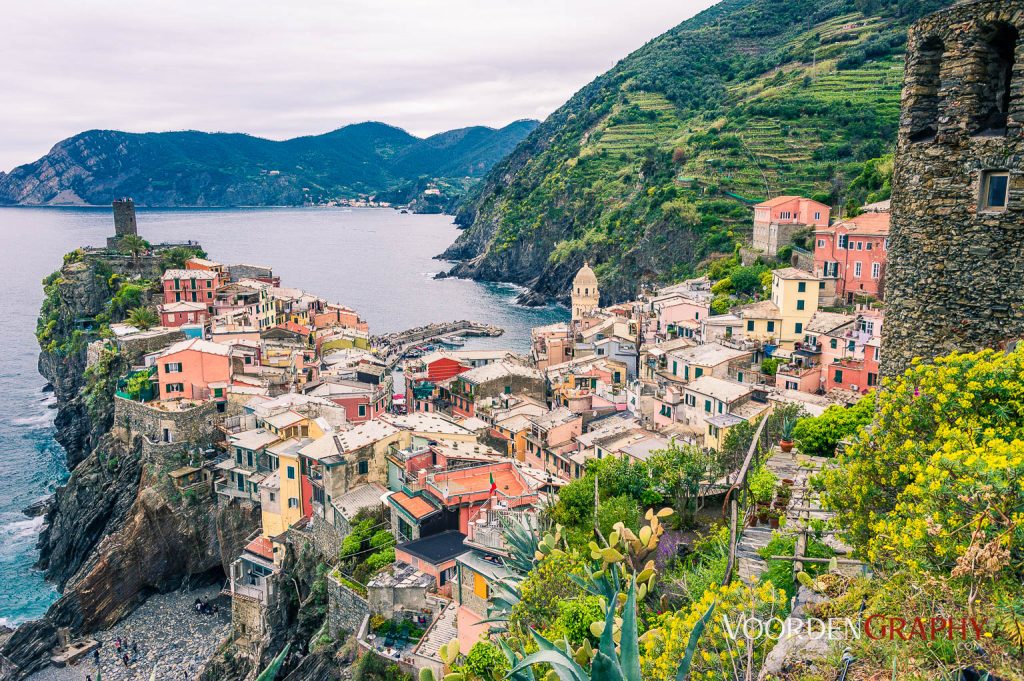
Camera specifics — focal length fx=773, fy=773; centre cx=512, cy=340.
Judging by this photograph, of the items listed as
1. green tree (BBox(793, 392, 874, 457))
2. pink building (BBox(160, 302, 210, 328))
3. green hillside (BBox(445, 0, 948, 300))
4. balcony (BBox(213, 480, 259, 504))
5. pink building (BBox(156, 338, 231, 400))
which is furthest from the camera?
green hillside (BBox(445, 0, 948, 300))

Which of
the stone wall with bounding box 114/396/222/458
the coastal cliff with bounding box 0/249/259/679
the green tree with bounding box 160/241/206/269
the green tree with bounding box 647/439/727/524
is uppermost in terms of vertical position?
the green tree with bounding box 160/241/206/269

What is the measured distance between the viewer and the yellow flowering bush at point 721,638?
6391 millimetres

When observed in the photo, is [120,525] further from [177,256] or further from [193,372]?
[177,256]

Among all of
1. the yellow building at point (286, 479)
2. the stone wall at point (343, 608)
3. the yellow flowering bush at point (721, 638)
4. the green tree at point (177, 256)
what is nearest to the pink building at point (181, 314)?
the green tree at point (177, 256)

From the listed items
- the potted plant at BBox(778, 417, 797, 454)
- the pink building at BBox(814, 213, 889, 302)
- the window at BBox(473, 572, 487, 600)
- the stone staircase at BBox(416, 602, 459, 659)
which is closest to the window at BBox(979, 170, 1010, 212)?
the potted plant at BBox(778, 417, 797, 454)

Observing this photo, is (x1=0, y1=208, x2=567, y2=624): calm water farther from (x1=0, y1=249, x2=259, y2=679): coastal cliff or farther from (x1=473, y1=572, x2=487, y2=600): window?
(x1=473, y1=572, x2=487, y2=600): window

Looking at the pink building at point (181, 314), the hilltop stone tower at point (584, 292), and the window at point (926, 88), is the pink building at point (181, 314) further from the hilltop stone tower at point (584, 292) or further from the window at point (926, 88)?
the window at point (926, 88)

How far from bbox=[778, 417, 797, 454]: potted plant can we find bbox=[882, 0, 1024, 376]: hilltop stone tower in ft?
35.2

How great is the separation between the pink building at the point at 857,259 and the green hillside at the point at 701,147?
18144 mm

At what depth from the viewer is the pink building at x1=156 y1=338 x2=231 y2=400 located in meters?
38.6

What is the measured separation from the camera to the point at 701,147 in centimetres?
9350

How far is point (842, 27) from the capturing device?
10662cm

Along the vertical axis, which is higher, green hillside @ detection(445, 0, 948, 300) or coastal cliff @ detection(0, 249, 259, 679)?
green hillside @ detection(445, 0, 948, 300)

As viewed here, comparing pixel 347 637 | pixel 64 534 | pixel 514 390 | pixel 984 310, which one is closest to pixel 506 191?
pixel 514 390
